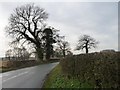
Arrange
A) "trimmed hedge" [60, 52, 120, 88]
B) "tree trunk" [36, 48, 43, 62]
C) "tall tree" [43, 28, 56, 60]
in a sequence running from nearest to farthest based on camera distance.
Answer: "trimmed hedge" [60, 52, 120, 88], "tree trunk" [36, 48, 43, 62], "tall tree" [43, 28, 56, 60]

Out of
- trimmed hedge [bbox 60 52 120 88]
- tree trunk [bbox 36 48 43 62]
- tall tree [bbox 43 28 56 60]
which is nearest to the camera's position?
trimmed hedge [bbox 60 52 120 88]

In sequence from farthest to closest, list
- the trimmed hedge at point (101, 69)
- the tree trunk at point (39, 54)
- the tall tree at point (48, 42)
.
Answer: the tall tree at point (48, 42)
the tree trunk at point (39, 54)
the trimmed hedge at point (101, 69)

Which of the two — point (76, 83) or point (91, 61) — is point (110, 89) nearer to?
point (91, 61)

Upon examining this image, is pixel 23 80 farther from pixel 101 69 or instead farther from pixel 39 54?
pixel 39 54

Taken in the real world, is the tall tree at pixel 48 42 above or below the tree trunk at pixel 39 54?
above

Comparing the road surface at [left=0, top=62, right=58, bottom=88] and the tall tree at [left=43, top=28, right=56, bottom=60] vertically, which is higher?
the tall tree at [left=43, top=28, right=56, bottom=60]

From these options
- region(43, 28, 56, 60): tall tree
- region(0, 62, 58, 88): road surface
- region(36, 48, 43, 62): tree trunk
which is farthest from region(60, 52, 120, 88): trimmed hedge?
region(43, 28, 56, 60): tall tree

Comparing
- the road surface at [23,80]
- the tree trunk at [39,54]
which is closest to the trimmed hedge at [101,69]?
the road surface at [23,80]

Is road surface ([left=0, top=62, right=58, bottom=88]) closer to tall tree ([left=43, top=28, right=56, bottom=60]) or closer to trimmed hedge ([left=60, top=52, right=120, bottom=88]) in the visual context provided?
trimmed hedge ([left=60, top=52, right=120, bottom=88])

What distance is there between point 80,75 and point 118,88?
424cm

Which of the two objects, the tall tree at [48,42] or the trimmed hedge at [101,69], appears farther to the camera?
the tall tree at [48,42]

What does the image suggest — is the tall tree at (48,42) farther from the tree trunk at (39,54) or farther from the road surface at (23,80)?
the road surface at (23,80)

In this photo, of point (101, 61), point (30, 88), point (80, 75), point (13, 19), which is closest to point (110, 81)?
point (101, 61)

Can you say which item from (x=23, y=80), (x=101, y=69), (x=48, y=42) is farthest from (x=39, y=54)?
(x=101, y=69)
